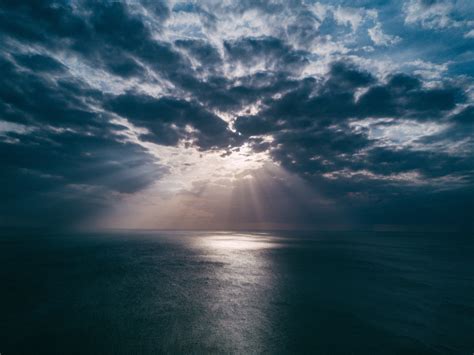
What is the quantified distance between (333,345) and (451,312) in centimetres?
1515

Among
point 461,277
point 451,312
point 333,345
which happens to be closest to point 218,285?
point 333,345

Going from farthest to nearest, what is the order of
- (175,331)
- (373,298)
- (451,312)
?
(373,298) < (451,312) < (175,331)

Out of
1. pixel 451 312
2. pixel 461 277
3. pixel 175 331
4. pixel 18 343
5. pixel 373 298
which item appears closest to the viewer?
pixel 18 343

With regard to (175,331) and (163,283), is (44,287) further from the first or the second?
(175,331)

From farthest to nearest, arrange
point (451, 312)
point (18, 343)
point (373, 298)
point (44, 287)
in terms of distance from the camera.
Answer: point (44, 287)
point (373, 298)
point (451, 312)
point (18, 343)

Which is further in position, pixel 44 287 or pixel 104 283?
pixel 104 283

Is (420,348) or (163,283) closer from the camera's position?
(420,348)

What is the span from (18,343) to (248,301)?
17.9m

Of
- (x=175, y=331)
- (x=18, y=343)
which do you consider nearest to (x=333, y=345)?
(x=175, y=331)

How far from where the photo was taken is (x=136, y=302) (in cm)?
2125

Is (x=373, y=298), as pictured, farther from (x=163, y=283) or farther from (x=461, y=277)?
(x=163, y=283)

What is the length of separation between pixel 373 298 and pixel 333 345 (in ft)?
43.5

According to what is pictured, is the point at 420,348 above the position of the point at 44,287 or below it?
below

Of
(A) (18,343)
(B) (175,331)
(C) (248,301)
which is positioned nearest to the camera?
(A) (18,343)
